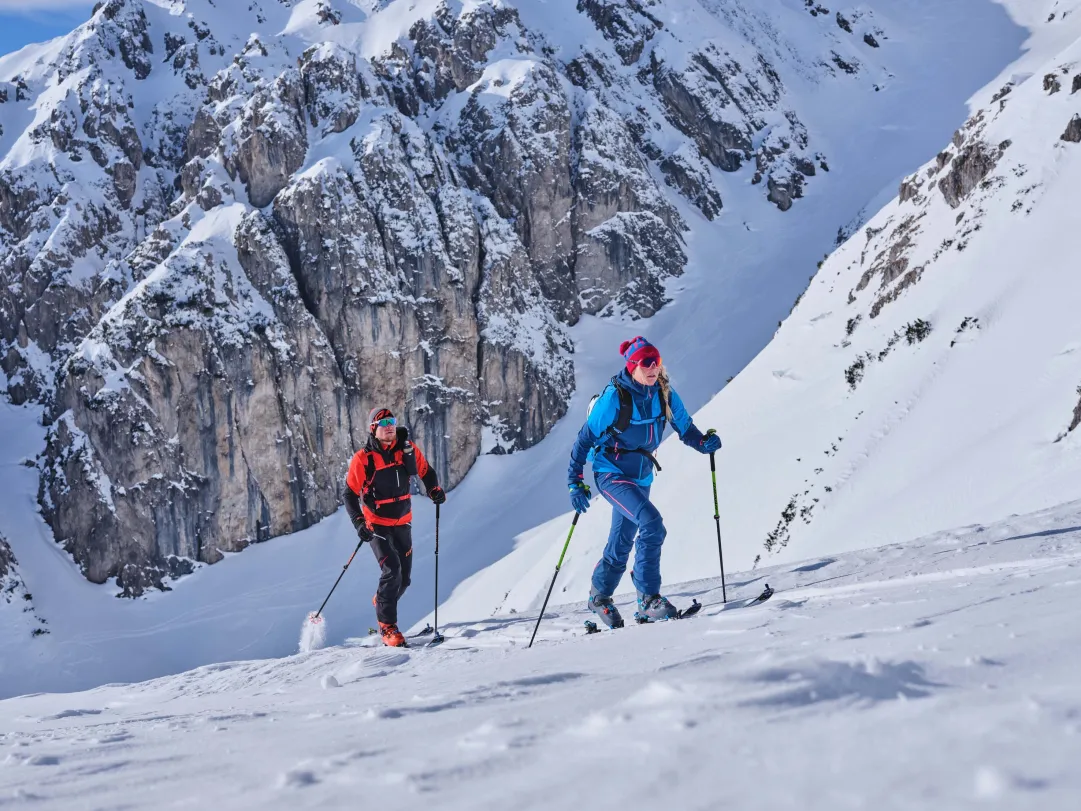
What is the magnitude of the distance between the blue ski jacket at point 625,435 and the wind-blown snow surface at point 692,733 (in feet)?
7.56

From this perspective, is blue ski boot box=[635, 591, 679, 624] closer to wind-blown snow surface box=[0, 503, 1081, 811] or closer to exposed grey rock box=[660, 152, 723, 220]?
wind-blown snow surface box=[0, 503, 1081, 811]

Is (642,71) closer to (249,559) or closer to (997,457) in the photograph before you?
(249,559)

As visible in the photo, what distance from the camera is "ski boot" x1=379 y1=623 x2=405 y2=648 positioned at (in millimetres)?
8950

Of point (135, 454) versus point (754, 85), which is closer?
point (135, 454)

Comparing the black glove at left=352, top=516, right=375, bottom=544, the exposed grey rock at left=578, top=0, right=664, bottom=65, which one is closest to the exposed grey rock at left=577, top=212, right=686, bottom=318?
the exposed grey rock at left=578, top=0, right=664, bottom=65

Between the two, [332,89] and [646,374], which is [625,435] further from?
[332,89]

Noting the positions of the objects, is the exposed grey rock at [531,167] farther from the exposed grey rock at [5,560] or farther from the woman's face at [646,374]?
the woman's face at [646,374]

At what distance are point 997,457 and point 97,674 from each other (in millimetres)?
43228

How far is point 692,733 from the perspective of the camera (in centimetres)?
230

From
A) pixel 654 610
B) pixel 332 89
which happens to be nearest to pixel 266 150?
pixel 332 89

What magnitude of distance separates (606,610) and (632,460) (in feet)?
4.83

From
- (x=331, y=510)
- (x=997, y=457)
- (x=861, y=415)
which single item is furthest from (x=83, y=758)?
(x=331, y=510)

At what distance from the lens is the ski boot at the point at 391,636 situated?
8.95 m

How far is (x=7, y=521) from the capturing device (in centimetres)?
4894
